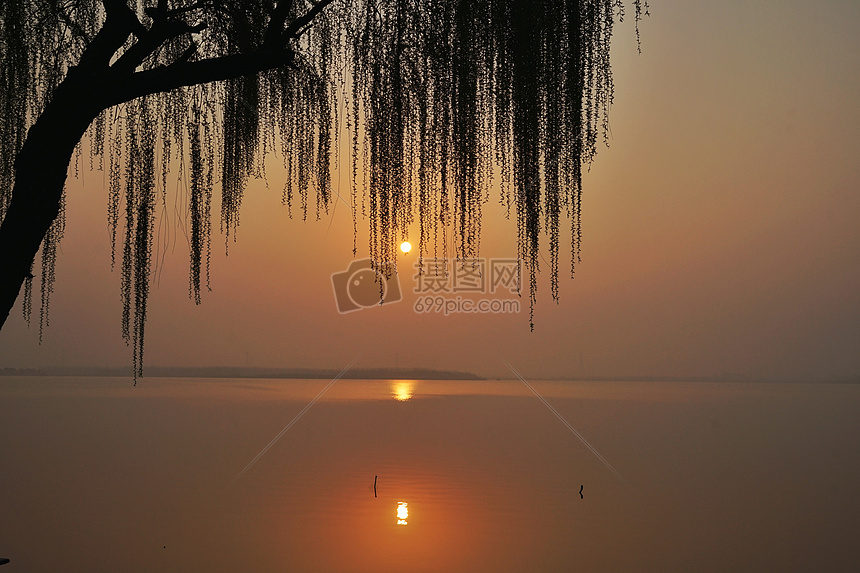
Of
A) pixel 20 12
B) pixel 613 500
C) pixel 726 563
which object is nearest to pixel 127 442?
pixel 613 500

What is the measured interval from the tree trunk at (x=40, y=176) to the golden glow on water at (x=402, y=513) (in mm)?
8405

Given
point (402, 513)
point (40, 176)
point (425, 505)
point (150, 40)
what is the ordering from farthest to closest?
1. point (425, 505)
2. point (402, 513)
3. point (150, 40)
4. point (40, 176)

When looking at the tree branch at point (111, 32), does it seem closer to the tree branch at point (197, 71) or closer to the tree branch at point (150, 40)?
the tree branch at point (150, 40)

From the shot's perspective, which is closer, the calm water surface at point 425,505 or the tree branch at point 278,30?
the tree branch at point 278,30

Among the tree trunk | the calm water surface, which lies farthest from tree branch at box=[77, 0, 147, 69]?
the calm water surface

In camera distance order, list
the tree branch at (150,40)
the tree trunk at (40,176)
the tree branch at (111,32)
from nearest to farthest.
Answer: the tree trunk at (40,176), the tree branch at (111,32), the tree branch at (150,40)

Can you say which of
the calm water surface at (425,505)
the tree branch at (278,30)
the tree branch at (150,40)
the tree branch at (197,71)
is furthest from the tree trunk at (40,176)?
the calm water surface at (425,505)

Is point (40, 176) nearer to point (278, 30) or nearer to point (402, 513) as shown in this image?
point (278, 30)

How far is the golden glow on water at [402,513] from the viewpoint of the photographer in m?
11.5

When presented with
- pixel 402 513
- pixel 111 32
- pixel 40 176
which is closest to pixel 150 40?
pixel 111 32

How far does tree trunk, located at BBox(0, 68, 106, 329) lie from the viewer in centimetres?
377

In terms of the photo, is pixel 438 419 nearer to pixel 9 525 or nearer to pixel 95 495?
pixel 95 495

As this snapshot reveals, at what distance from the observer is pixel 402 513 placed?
40.2 ft

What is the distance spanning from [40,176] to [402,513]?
371 inches
